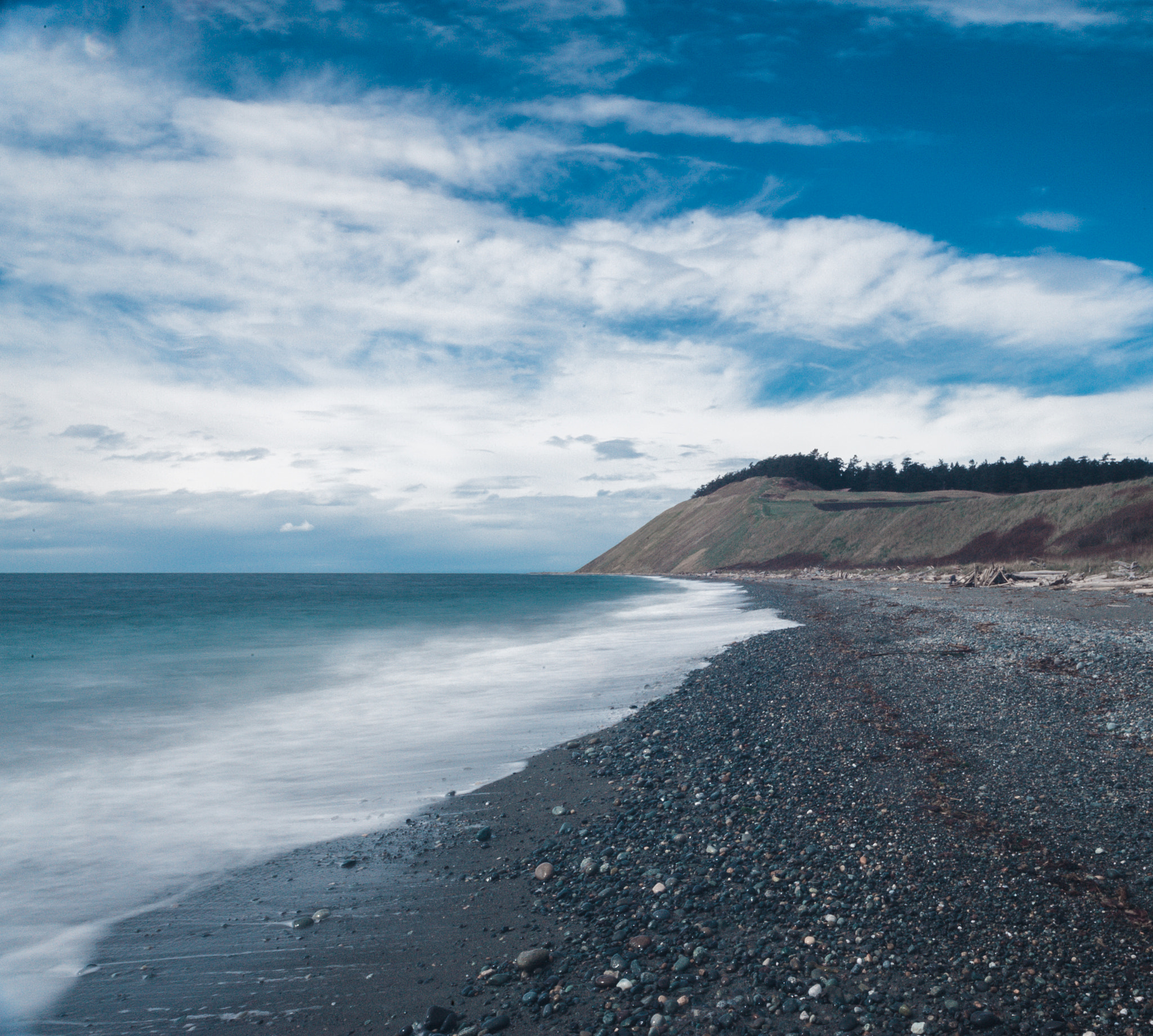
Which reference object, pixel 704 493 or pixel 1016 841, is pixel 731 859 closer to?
pixel 1016 841

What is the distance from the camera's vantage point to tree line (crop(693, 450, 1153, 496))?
90812 millimetres

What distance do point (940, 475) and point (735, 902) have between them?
386 ft

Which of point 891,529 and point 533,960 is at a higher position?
point 891,529

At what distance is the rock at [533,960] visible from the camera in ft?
12.2

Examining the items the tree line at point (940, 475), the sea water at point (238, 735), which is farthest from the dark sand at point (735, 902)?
the tree line at point (940, 475)

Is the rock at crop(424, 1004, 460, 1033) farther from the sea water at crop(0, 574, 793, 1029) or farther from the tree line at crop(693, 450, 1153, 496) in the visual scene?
the tree line at crop(693, 450, 1153, 496)

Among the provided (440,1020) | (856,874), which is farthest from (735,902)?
(440,1020)

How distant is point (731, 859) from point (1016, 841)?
6.95 ft

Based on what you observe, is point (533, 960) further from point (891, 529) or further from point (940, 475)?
point (940, 475)

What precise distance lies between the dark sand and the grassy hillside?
3502cm

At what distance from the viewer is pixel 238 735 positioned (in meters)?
10.9

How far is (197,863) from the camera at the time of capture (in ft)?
19.3

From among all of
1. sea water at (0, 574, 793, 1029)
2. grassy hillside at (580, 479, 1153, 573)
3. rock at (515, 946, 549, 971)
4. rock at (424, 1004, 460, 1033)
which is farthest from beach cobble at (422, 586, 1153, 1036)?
grassy hillside at (580, 479, 1153, 573)

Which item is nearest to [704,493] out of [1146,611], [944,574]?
[944,574]
